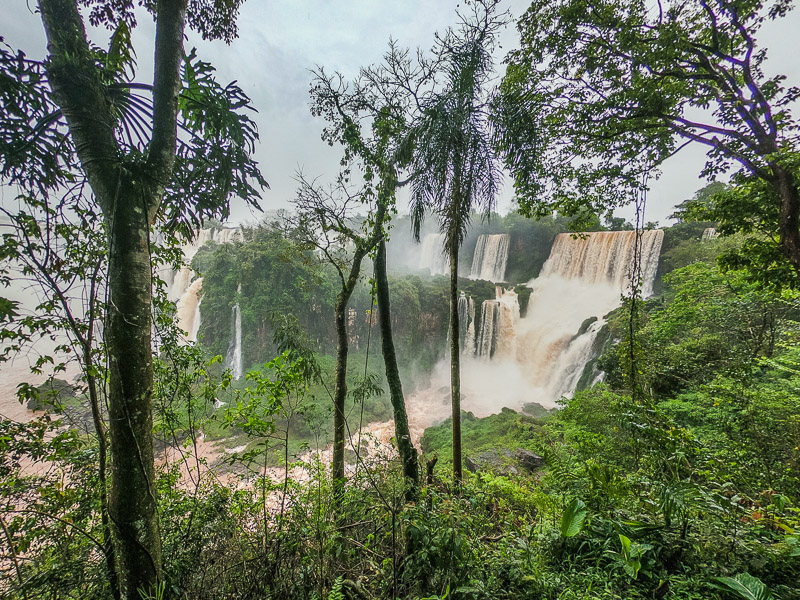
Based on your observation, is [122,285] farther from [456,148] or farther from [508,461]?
[508,461]

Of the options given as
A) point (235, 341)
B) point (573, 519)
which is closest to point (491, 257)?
point (235, 341)

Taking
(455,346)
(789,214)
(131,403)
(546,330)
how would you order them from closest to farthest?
(131,403) < (789,214) < (455,346) < (546,330)

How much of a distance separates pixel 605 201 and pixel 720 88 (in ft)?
5.87

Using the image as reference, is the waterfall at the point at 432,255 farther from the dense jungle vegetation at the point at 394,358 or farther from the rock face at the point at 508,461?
the dense jungle vegetation at the point at 394,358

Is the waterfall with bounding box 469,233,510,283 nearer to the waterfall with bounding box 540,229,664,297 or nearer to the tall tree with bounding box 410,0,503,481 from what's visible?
the waterfall with bounding box 540,229,664,297

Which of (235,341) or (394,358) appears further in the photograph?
(235,341)

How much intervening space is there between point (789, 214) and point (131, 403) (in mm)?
6614

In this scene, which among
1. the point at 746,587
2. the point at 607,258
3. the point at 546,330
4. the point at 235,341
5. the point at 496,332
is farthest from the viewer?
the point at 235,341

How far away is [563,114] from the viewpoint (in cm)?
471

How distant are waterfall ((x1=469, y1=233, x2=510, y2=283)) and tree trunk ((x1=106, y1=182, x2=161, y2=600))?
22219 mm

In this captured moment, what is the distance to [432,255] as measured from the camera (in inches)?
1101

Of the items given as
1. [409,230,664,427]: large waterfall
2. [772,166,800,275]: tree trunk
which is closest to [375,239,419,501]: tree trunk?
[772,166,800,275]: tree trunk

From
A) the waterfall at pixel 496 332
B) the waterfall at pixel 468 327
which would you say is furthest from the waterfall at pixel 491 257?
the waterfall at pixel 468 327

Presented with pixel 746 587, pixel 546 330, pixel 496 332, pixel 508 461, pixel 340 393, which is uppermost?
pixel 746 587
